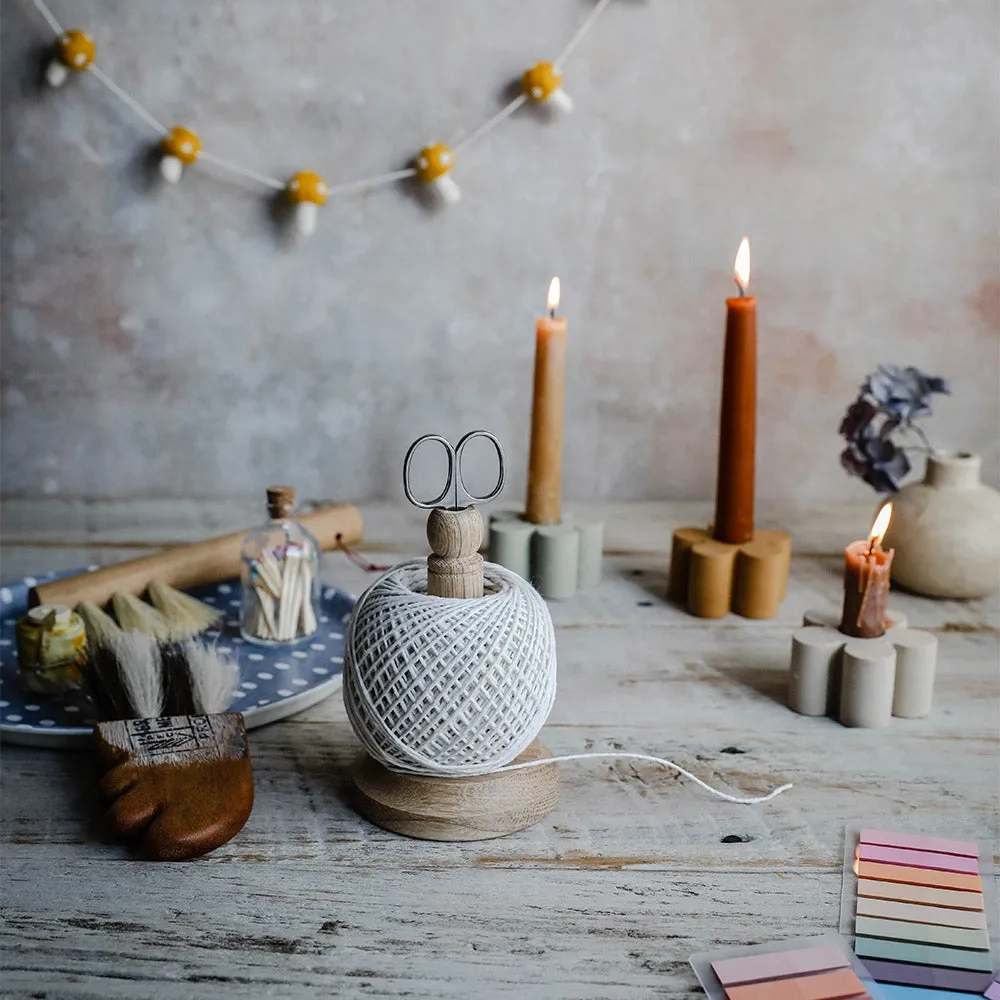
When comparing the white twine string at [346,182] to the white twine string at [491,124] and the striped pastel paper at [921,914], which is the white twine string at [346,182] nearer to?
the white twine string at [491,124]

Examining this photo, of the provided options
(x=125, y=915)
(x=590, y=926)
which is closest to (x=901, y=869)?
(x=590, y=926)

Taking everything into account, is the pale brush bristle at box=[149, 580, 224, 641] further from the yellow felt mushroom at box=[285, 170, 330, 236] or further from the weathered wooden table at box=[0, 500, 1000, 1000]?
the yellow felt mushroom at box=[285, 170, 330, 236]

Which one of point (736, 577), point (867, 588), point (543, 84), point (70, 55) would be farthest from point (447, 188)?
point (867, 588)

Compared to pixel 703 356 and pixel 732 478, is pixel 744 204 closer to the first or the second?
pixel 703 356

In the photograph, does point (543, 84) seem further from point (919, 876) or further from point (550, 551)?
point (919, 876)

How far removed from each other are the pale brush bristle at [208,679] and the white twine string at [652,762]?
187mm

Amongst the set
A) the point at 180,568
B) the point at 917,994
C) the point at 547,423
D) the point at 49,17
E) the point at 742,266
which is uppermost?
the point at 49,17

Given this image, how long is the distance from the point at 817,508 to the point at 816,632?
17.5 inches

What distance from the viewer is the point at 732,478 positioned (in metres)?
0.90

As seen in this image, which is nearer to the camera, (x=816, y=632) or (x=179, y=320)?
(x=816, y=632)

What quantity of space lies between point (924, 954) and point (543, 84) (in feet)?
2.59

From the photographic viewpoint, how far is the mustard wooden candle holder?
888 millimetres

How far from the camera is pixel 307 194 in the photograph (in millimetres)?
1062

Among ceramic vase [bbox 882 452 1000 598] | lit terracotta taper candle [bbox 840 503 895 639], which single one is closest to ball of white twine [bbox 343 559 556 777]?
lit terracotta taper candle [bbox 840 503 895 639]
